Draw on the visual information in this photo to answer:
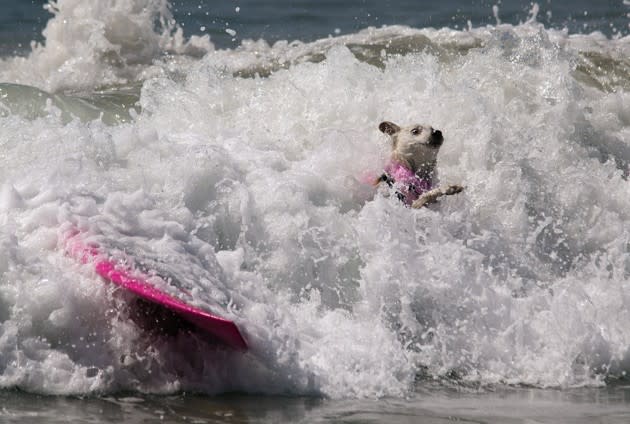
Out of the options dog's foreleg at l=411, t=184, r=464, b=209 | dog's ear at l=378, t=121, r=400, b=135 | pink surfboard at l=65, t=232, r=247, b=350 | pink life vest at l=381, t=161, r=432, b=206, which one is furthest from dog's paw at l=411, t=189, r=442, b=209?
pink surfboard at l=65, t=232, r=247, b=350

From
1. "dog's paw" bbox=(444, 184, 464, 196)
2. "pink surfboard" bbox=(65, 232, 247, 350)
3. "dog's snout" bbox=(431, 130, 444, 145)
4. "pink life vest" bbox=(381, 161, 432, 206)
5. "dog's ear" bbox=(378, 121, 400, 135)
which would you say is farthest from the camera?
"dog's ear" bbox=(378, 121, 400, 135)

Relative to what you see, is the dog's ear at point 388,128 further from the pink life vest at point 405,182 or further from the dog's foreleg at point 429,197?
the dog's foreleg at point 429,197

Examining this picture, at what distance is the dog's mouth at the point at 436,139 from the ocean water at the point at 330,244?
368mm

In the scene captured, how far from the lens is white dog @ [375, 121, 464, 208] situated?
24.5ft

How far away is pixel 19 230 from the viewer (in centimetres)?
591

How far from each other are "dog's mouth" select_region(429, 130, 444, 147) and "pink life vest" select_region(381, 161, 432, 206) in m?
0.23

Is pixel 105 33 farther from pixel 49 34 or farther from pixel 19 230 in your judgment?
pixel 19 230

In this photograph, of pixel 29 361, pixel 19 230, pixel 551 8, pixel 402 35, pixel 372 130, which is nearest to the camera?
pixel 29 361

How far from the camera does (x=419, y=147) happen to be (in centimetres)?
770

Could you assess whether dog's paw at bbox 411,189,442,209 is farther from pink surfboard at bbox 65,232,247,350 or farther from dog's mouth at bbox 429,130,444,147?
pink surfboard at bbox 65,232,247,350

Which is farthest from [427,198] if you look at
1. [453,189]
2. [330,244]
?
[330,244]

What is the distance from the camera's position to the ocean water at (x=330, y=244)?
5445 millimetres

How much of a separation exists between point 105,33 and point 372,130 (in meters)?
6.03

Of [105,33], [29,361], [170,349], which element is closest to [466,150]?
[170,349]
